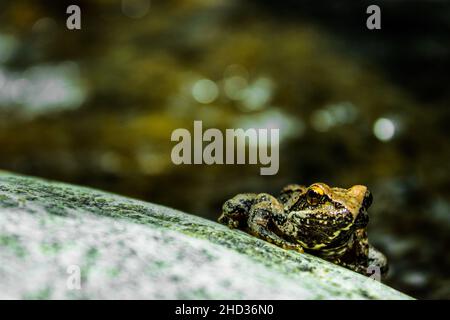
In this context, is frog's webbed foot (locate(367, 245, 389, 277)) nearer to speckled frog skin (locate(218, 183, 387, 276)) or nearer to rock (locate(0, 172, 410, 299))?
speckled frog skin (locate(218, 183, 387, 276))

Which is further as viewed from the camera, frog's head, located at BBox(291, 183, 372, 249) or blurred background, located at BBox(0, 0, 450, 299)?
blurred background, located at BBox(0, 0, 450, 299)

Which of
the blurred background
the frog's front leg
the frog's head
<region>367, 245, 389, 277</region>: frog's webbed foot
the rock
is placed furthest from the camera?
the blurred background

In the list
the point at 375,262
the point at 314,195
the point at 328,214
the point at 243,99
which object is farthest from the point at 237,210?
the point at 243,99

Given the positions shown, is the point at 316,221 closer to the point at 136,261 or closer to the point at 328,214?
the point at 328,214

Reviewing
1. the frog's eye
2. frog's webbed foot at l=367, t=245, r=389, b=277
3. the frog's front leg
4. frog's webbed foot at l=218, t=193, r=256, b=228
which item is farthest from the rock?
frog's webbed foot at l=367, t=245, r=389, b=277

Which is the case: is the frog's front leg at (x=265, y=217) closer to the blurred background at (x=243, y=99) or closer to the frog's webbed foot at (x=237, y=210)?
the frog's webbed foot at (x=237, y=210)

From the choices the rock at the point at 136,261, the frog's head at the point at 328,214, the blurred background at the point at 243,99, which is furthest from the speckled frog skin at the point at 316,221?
the blurred background at the point at 243,99
